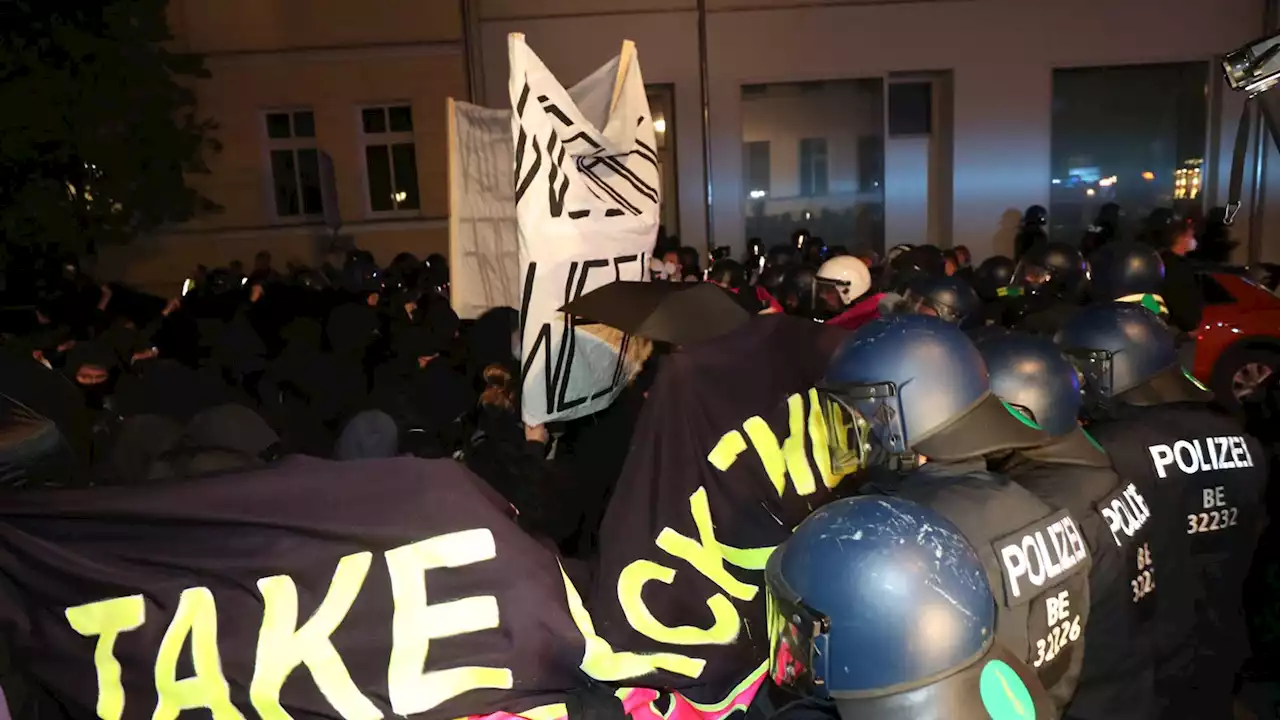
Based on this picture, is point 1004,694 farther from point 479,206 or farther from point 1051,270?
point 1051,270

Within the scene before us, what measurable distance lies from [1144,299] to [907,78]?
1107 centimetres

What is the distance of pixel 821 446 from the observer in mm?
2734

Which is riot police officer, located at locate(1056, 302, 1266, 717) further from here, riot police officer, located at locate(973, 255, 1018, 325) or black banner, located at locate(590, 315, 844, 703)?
riot police officer, located at locate(973, 255, 1018, 325)

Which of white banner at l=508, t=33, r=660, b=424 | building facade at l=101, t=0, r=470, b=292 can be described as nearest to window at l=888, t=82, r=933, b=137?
building facade at l=101, t=0, r=470, b=292

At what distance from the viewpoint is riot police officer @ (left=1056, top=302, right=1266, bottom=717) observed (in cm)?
273

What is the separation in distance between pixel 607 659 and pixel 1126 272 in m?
4.61

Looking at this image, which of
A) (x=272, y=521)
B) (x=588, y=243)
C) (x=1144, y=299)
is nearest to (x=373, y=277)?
(x=588, y=243)

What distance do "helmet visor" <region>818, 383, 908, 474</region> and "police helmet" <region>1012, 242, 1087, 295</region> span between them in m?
4.31

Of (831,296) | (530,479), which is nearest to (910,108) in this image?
(831,296)

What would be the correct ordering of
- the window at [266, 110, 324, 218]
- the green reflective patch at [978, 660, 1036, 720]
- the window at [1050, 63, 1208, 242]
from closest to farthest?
the green reflective patch at [978, 660, 1036, 720]
the window at [1050, 63, 1208, 242]
the window at [266, 110, 324, 218]

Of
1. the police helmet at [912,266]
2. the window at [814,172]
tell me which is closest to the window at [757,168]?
the window at [814,172]

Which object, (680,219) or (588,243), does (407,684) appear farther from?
(680,219)

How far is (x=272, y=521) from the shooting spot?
205 centimetres

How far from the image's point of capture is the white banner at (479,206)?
5082 millimetres
